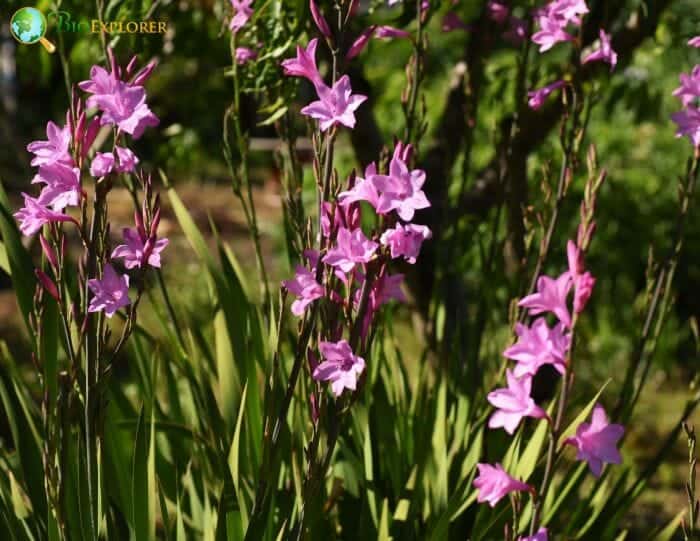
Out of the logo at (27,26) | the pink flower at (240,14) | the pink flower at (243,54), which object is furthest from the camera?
Result: the logo at (27,26)

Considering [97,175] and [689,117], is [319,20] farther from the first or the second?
[689,117]

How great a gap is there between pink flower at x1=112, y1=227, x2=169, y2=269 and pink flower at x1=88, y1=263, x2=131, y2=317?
0.08ft

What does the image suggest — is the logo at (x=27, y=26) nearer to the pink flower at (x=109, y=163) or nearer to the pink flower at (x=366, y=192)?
the pink flower at (x=109, y=163)

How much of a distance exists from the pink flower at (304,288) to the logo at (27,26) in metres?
1.19

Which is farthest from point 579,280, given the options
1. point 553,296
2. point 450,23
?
point 450,23

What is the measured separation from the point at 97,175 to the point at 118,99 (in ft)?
0.40

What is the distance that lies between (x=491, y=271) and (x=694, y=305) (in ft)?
10.8

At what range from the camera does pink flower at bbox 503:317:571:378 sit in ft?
3.61

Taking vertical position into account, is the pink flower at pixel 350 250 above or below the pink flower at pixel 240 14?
below

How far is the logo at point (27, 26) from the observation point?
2158 mm

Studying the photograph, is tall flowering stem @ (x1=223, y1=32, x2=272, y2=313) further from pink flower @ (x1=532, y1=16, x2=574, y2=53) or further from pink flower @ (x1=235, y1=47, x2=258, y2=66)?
pink flower @ (x1=532, y1=16, x2=574, y2=53)

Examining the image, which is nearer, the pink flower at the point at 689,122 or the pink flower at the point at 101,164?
the pink flower at the point at 101,164

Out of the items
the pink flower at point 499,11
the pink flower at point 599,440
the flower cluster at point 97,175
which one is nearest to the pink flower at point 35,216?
the flower cluster at point 97,175

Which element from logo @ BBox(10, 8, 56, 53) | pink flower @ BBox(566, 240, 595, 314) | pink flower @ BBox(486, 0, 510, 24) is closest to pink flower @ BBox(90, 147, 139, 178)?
pink flower @ BBox(566, 240, 595, 314)
